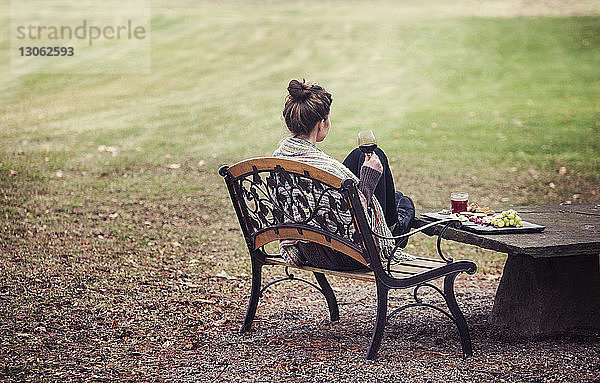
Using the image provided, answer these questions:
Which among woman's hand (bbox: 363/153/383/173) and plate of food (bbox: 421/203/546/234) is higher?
woman's hand (bbox: 363/153/383/173)

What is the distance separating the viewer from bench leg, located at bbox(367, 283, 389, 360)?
4.67 m

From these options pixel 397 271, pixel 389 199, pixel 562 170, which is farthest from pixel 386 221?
pixel 562 170

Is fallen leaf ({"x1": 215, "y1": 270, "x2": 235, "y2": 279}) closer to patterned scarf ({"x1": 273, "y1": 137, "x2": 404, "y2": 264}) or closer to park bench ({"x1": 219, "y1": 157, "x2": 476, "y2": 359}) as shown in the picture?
park bench ({"x1": 219, "y1": 157, "x2": 476, "y2": 359})

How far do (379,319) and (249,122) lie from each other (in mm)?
11894

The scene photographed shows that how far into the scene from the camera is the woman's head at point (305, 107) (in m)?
4.91

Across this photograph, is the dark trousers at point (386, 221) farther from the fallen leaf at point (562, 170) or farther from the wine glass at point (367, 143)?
the fallen leaf at point (562, 170)

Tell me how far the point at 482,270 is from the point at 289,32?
19.1m

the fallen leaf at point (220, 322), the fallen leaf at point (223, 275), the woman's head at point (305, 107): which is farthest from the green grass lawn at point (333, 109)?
the woman's head at point (305, 107)

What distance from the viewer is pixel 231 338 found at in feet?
17.6

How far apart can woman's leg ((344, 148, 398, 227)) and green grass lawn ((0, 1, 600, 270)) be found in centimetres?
363

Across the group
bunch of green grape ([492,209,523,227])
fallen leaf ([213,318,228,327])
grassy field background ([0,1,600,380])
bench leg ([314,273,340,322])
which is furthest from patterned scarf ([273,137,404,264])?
grassy field background ([0,1,600,380])

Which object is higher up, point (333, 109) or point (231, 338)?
point (333, 109)

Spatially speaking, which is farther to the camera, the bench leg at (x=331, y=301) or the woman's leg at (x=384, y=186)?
Answer: the bench leg at (x=331, y=301)

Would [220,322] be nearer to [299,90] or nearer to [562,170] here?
[299,90]
